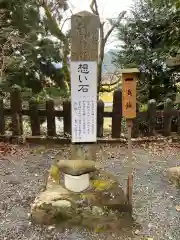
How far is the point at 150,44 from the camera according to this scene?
753 centimetres

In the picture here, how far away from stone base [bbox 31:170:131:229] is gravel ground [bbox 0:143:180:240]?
0.11 metres

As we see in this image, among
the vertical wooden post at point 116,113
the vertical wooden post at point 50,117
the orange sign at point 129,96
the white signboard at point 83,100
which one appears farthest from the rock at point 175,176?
the vertical wooden post at point 50,117

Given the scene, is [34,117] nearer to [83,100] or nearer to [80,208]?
[83,100]

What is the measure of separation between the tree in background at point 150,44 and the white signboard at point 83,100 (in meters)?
3.85

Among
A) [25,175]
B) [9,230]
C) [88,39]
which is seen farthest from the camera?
[25,175]

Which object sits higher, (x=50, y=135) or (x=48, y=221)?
(x=50, y=135)

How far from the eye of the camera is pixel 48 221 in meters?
3.07

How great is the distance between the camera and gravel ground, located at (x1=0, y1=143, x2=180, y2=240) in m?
2.96

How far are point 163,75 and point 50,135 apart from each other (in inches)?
125

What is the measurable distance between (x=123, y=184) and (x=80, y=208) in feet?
3.69

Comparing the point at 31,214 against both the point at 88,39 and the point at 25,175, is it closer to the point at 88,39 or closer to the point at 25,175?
the point at 25,175

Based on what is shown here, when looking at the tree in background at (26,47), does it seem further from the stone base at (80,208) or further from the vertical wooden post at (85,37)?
the stone base at (80,208)

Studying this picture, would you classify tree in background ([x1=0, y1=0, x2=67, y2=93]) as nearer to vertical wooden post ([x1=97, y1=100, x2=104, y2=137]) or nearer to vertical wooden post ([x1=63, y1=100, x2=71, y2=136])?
vertical wooden post ([x1=63, y1=100, x2=71, y2=136])

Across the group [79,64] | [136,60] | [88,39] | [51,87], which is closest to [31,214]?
[79,64]
